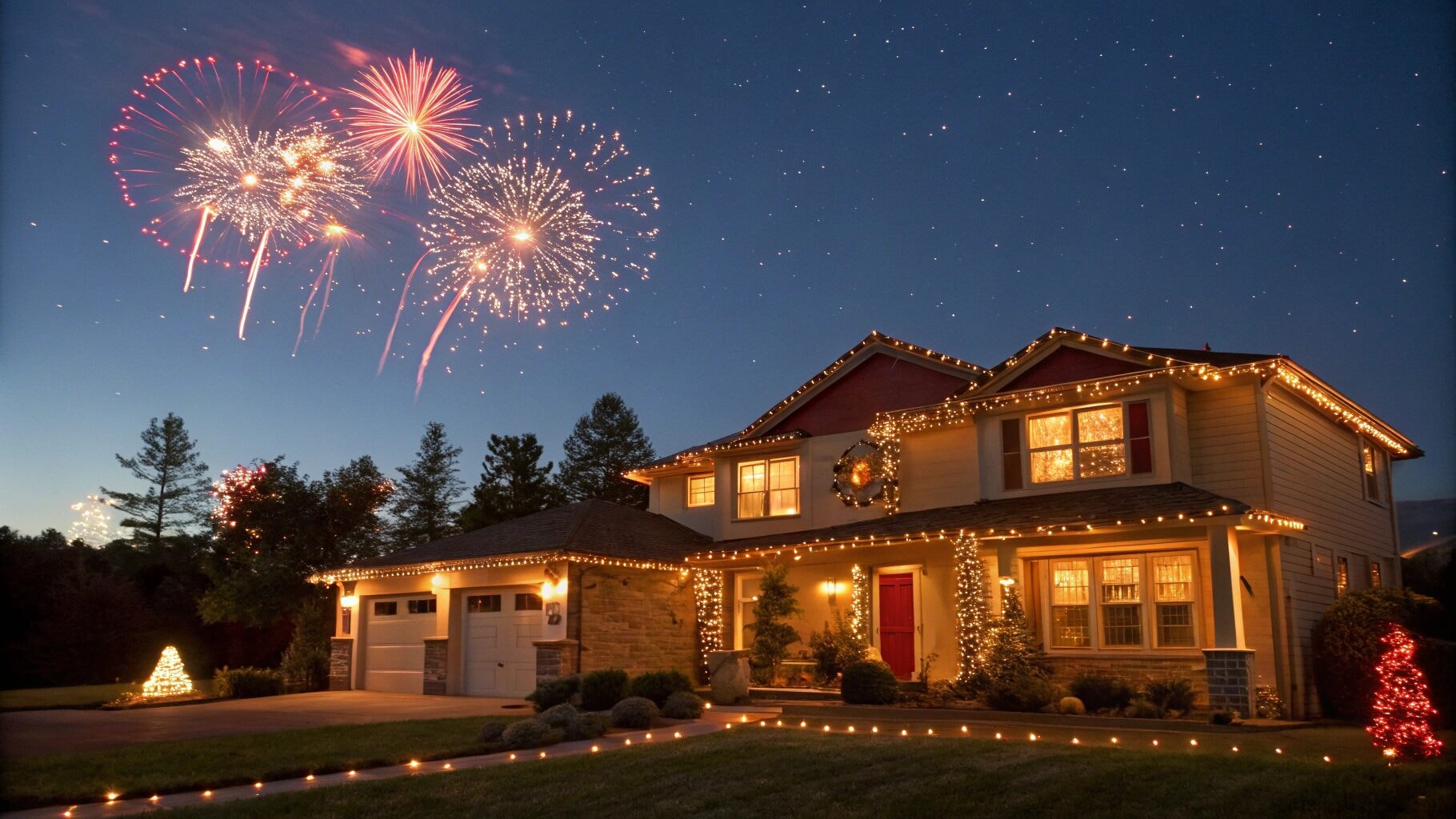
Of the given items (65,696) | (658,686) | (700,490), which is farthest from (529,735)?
(65,696)

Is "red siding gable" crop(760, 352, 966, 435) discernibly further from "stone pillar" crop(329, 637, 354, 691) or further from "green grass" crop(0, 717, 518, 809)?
"stone pillar" crop(329, 637, 354, 691)

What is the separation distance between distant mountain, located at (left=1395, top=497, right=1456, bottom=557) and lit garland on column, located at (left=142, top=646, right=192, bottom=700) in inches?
1349

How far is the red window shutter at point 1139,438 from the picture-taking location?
56.3 ft

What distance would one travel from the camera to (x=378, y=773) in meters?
10.8

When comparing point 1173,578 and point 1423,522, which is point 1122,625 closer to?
point 1173,578

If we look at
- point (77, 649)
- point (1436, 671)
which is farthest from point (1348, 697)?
point (77, 649)

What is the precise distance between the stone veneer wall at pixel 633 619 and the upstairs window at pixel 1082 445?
787cm

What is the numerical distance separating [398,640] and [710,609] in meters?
7.26

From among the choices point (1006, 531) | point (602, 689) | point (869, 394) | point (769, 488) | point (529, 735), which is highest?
point (869, 394)

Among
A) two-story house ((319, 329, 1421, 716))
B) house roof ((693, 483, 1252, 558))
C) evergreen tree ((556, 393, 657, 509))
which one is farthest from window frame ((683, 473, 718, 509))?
evergreen tree ((556, 393, 657, 509))

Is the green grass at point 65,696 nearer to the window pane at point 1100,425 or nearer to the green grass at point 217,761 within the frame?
the green grass at point 217,761

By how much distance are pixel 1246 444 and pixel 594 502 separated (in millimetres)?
14391

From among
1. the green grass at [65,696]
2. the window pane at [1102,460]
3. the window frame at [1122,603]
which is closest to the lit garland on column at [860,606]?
the window frame at [1122,603]

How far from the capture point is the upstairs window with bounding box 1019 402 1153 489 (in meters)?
17.3
